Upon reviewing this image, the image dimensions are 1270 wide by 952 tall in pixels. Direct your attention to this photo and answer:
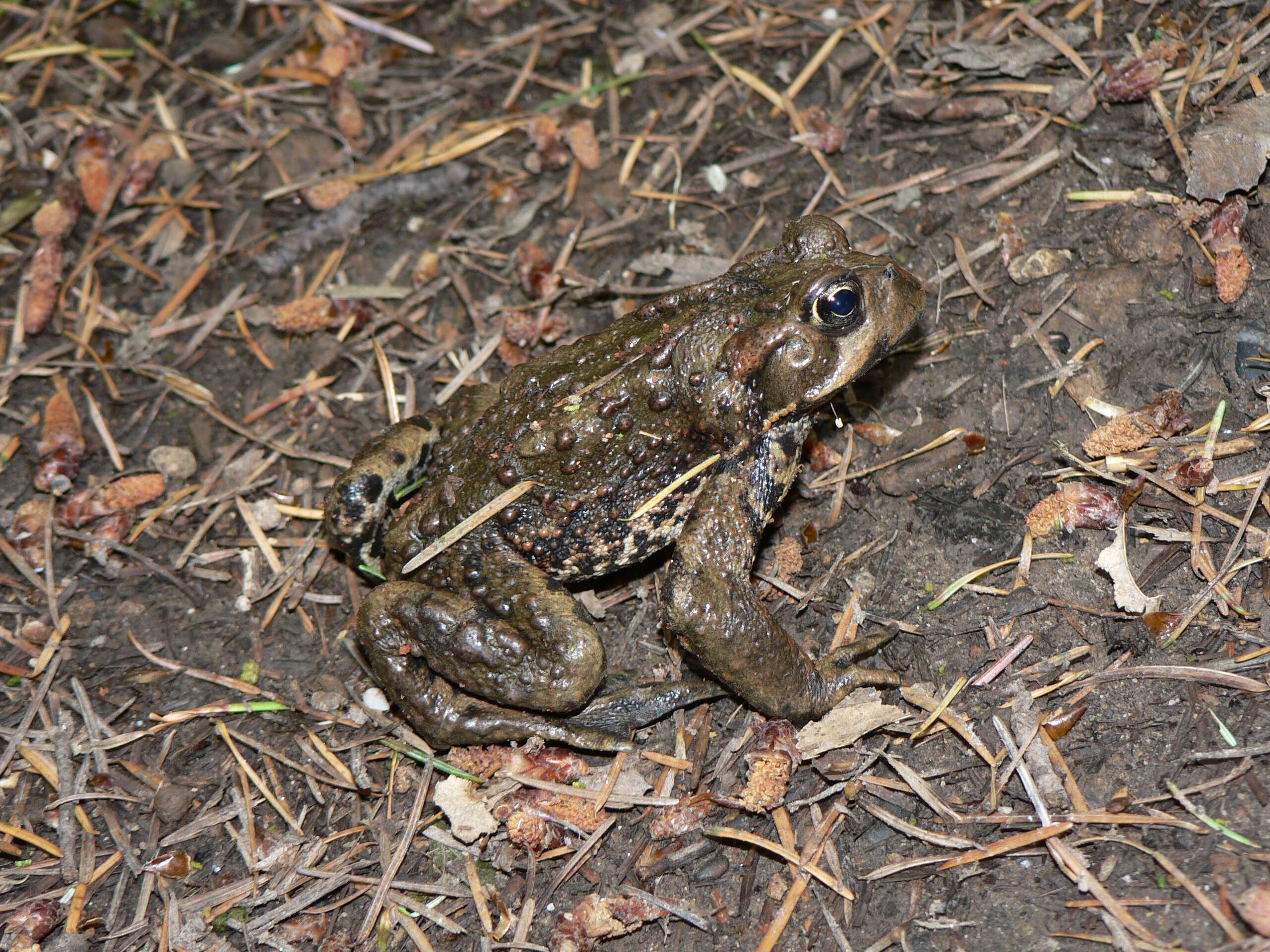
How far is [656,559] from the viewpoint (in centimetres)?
459

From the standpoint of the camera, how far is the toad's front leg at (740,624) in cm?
383

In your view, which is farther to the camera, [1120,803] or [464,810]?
[464,810]

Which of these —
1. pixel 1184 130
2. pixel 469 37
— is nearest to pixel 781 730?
pixel 1184 130

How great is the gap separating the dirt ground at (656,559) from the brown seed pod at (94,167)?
2cm

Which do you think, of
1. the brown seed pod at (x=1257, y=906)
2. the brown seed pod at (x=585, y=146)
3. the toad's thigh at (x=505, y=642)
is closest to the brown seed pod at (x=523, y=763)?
the toad's thigh at (x=505, y=642)

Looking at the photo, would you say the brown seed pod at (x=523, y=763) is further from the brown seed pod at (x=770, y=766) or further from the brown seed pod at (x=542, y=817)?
the brown seed pod at (x=770, y=766)

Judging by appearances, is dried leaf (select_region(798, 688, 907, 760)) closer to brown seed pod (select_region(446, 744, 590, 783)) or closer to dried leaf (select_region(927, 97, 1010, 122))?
brown seed pod (select_region(446, 744, 590, 783))

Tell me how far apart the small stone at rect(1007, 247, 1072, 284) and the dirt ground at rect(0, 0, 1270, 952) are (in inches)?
0.6

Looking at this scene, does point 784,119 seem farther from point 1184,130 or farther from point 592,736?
point 592,736

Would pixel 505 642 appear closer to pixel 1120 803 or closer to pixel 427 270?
pixel 1120 803

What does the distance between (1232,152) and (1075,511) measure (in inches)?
71.9

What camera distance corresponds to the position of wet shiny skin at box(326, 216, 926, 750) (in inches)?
152

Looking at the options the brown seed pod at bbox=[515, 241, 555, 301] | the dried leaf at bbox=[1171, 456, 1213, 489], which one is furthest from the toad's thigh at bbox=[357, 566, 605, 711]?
the dried leaf at bbox=[1171, 456, 1213, 489]

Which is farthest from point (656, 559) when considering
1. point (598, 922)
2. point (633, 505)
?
point (598, 922)
